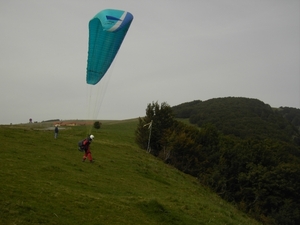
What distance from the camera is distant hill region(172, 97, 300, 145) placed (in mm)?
94319

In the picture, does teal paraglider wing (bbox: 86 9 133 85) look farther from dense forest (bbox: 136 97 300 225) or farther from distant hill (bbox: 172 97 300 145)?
distant hill (bbox: 172 97 300 145)

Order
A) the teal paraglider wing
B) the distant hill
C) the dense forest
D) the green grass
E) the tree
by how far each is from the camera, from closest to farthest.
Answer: the green grass, the teal paraglider wing, the dense forest, the tree, the distant hill

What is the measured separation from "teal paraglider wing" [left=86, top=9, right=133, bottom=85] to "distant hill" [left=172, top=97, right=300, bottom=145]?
204ft

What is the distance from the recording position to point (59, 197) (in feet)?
42.3

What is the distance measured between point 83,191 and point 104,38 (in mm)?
8068

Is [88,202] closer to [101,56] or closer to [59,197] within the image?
[59,197]

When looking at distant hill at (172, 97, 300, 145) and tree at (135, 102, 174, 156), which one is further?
distant hill at (172, 97, 300, 145)

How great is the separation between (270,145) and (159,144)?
67.3 ft

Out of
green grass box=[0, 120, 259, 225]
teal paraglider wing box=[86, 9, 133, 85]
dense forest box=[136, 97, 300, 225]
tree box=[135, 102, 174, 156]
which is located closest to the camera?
green grass box=[0, 120, 259, 225]

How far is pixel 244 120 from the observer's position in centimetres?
10456

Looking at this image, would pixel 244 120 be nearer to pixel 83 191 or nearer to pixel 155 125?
Result: pixel 155 125

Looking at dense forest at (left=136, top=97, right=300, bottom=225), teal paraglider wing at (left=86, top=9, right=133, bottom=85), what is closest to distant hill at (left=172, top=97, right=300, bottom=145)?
dense forest at (left=136, top=97, right=300, bottom=225)

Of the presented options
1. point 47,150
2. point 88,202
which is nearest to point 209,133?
point 47,150

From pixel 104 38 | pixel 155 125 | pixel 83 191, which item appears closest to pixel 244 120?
pixel 155 125
